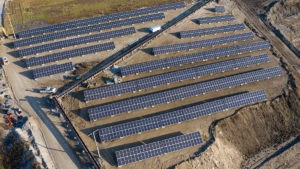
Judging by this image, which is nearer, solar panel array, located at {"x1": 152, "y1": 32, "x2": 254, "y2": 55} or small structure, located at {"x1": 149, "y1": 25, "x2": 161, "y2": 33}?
solar panel array, located at {"x1": 152, "y1": 32, "x2": 254, "y2": 55}

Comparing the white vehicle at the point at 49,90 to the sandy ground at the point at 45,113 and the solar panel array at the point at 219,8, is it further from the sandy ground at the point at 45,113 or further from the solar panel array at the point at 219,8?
the solar panel array at the point at 219,8

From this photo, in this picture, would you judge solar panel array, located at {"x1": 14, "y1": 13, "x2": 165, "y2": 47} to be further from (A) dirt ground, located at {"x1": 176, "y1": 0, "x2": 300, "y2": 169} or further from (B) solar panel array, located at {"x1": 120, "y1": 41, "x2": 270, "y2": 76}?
(A) dirt ground, located at {"x1": 176, "y1": 0, "x2": 300, "y2": 169}

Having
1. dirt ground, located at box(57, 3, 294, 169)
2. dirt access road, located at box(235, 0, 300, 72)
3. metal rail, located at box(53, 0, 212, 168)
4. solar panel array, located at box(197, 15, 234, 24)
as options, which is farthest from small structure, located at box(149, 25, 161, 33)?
dirt access road, located at box(235, 0, 300, 72)

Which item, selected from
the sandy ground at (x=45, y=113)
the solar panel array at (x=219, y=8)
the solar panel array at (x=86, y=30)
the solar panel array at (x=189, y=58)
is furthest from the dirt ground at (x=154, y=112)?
the solar panel array at (x=219, y=8)

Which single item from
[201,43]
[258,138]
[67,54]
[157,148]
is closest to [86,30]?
[67,54]

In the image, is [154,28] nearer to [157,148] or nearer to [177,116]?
[177,116]

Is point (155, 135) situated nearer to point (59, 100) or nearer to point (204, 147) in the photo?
point (204, 147)
